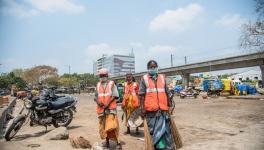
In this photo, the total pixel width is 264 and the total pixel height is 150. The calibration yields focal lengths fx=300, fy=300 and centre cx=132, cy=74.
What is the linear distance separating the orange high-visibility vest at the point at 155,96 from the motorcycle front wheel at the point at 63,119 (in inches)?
199

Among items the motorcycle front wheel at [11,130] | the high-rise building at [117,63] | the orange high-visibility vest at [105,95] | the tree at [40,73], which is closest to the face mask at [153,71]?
the orange high-visibility vest at [105,95]

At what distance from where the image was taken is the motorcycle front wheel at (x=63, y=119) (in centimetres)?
1006

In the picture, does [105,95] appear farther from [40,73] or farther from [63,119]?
[40,73]

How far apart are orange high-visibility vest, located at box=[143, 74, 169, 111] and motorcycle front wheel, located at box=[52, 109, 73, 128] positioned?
16.6 ft

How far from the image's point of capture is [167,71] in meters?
69.8

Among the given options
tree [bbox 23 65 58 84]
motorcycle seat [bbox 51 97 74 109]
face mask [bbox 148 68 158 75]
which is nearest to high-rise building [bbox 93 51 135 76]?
tree [bbox 23 65 58 84]

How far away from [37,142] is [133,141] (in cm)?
254

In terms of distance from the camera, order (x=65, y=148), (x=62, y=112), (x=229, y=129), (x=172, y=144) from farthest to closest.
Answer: (x=62, y=112) → (x=229, y=129) → (x=65, y=148) → (x=172, y=144)

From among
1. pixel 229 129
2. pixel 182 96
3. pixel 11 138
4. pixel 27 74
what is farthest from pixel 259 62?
pixel 27 74

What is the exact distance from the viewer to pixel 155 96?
5852 millimetres

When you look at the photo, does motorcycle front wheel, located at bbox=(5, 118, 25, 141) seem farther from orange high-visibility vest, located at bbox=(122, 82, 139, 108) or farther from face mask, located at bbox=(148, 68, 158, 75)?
face mask, located at bbox=(148, 68, 158, 75)

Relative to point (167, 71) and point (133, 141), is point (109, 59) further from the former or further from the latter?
point (133, 141)

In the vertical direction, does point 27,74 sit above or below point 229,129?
above

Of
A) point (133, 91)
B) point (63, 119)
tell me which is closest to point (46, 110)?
point (63, 119)
